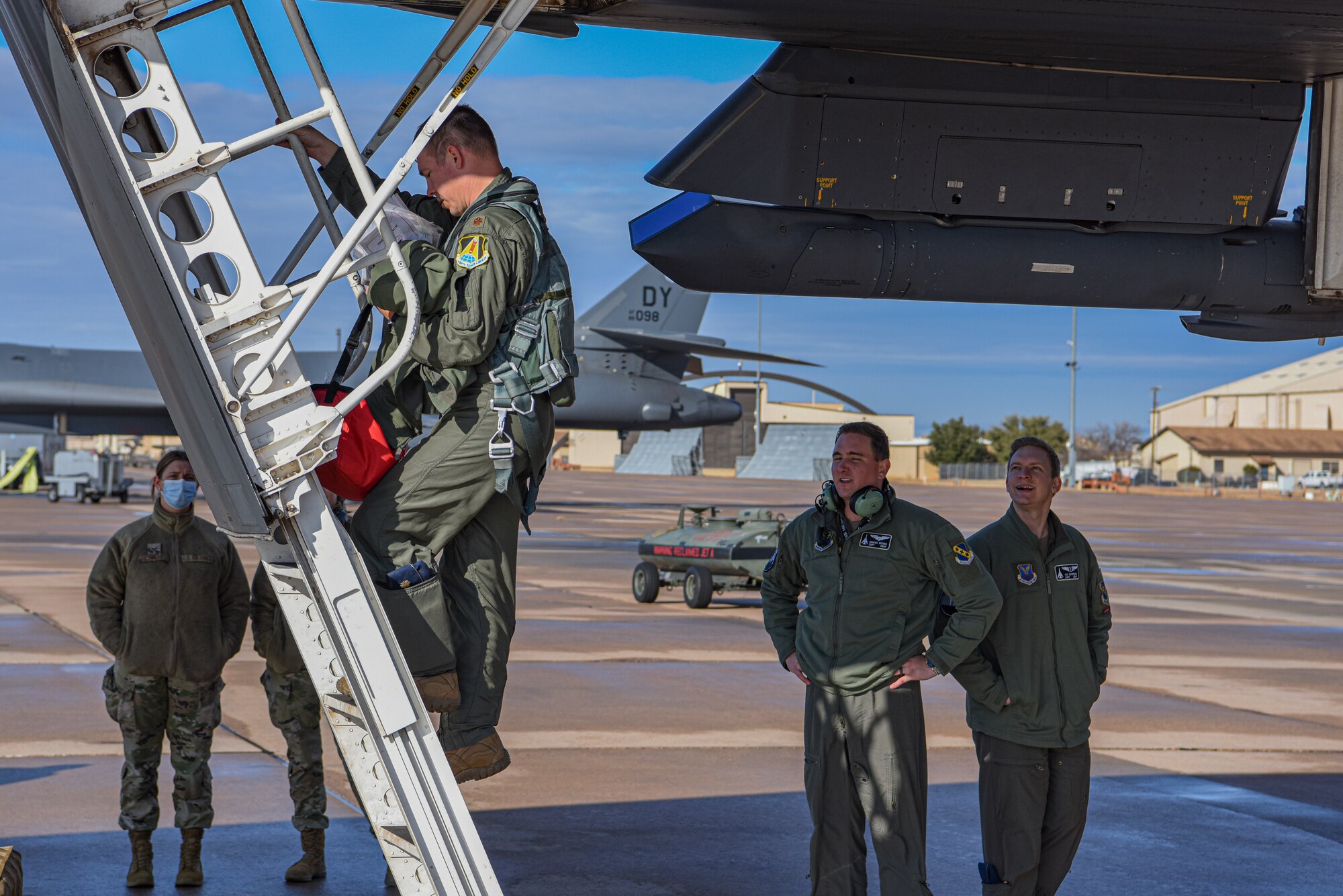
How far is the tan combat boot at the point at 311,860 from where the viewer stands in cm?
587

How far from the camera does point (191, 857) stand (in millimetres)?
Answer: 5840

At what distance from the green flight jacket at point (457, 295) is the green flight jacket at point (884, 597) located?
2120mm

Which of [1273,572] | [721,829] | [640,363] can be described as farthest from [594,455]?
[721,829]

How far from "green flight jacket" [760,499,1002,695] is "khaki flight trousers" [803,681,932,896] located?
12cm

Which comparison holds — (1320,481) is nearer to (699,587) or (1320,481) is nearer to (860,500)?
(699,587)

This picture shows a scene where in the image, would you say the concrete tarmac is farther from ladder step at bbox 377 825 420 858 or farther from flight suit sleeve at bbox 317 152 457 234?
flight suit sleeve at bbox 317 152 457 234

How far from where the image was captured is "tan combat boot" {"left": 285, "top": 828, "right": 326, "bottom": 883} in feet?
19.3

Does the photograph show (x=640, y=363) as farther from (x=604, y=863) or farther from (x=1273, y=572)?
(x=604, y=863)

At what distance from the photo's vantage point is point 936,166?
607cm

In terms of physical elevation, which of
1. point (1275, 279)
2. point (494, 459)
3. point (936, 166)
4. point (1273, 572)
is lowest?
point (1273, 572)

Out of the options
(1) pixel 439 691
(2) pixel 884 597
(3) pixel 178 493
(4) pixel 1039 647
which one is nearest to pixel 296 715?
(3) pixel 178 493

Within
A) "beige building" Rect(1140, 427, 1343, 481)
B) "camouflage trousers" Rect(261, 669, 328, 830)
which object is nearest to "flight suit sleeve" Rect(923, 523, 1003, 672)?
"camouflage trousers" Rect(261, 669, 328, 830)

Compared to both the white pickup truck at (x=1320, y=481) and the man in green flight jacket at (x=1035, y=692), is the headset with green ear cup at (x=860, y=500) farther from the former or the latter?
the white pickup truck at (x=1320, y=481)

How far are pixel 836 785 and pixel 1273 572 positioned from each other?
76.1 ft
